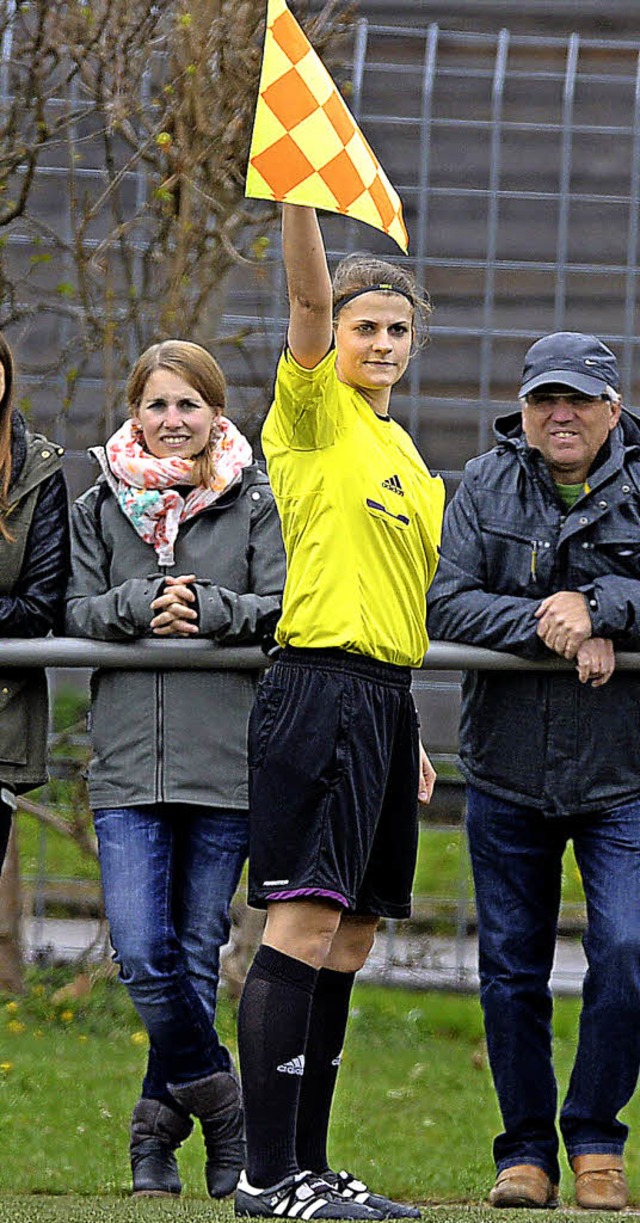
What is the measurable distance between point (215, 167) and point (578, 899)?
2741 mm

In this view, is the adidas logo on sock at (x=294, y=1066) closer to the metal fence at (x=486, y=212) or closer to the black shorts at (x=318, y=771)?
the black shorts at (x=318, y=771)

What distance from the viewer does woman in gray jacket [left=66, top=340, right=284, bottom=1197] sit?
423 cm

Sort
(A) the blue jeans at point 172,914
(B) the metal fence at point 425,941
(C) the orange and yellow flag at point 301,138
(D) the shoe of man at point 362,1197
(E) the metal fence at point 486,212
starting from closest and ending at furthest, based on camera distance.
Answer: (C) the orange and yellow flag at point 301,138 < (D) the shoe of man at point 362,1197 < (A) the blue jeans at point 172,914 < (B) the metal fence at point 425,941 < (E) the metal fence at point 486,212

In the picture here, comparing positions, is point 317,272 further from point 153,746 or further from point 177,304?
point 177,304

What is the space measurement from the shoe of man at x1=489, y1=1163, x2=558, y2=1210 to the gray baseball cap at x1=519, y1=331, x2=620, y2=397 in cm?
169

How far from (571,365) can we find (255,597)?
865 millimetres

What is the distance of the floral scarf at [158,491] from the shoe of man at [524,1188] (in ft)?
5.00

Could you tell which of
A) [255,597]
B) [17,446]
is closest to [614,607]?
[255,597]

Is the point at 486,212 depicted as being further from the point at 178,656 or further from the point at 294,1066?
the point at 294,1066

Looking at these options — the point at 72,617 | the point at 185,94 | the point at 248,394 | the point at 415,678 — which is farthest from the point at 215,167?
the point at 72,617

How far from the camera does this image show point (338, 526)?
12.2 ft

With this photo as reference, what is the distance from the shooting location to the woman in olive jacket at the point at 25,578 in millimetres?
4398

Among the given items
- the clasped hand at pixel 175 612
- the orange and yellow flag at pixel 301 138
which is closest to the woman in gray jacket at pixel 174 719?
the clasped hand at pixel 175 612

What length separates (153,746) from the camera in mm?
4281
